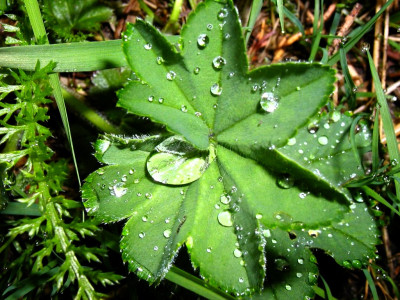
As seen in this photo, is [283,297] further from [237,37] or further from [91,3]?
[91,3]

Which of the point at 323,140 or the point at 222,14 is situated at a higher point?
the point at 222,14

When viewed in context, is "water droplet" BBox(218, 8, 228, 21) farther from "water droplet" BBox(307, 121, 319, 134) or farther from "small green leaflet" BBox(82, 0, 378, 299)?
"water droplet" BBox(307, 121, 319, 134)

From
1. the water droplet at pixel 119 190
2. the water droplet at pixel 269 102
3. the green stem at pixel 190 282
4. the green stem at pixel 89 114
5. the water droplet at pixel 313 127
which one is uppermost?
the water droplet at pixel 269 102

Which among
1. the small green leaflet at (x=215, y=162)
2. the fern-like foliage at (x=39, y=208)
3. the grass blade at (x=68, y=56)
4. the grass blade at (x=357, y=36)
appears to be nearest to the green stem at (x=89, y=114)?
the fern-like foliage at (x=39, y=208)

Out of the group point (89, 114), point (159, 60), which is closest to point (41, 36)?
point (89, 114)

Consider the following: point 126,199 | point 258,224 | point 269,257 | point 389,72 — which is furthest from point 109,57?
point 389,72

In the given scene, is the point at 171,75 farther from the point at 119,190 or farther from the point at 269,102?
the point at 119,190

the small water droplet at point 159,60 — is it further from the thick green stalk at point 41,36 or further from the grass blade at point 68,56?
the thick green stalk at point 41,36
